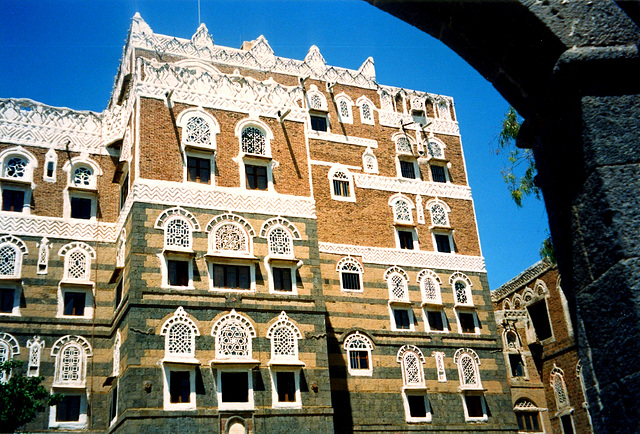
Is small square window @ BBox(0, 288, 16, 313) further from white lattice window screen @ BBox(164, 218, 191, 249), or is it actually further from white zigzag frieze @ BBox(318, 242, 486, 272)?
white zigzag frieze @ BBox(318, 242, 486, 272)

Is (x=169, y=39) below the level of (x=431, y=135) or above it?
above

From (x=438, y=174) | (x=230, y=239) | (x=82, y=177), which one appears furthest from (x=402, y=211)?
(x=82, y=177)

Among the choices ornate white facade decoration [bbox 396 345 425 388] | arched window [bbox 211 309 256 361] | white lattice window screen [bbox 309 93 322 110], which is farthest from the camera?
white lattice window screen [bbox 309 93 322 110]

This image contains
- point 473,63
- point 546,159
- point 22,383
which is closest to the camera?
point 546,159

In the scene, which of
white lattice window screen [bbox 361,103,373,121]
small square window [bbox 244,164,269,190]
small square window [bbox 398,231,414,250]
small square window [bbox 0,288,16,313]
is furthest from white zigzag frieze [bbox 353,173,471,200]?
small square window [bbox 0,288,16,313]

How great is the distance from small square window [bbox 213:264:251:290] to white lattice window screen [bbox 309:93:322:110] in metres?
11.0

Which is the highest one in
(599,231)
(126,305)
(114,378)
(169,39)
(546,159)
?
(169,39)

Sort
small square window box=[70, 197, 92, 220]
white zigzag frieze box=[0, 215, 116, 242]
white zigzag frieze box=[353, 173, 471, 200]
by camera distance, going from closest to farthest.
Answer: white zigzag frieze box=[0, 215, 116, 242] < small square window box=[70, 197, 92, 220] < white zigzag frieze box=[353, 173, 471, 200]

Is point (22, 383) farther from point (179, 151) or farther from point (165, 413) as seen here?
point (179, 151)

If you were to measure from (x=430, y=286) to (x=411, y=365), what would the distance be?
3.86 metres

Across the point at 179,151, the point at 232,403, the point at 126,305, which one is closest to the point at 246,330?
the point at 232,403

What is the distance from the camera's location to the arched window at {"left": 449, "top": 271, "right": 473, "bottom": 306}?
30609 millimetres

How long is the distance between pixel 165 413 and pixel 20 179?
11.2m

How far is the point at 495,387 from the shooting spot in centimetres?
2953
